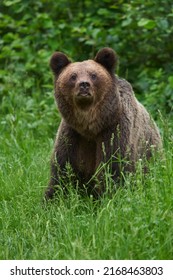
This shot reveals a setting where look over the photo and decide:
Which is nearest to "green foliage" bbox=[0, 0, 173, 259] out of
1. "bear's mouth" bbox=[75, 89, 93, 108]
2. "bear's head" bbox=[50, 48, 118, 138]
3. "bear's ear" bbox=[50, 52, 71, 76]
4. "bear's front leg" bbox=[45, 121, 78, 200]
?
"bear's front leg" bbox=[45, 121, 78, 200]

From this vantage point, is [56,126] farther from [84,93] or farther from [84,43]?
[84,93]

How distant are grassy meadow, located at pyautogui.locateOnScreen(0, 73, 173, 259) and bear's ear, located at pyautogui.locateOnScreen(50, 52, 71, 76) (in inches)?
43.5

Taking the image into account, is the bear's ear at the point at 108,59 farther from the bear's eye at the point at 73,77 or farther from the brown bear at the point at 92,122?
the bear's eye at the point at 73,77

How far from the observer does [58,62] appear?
22.0 ft

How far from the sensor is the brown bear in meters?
6.43

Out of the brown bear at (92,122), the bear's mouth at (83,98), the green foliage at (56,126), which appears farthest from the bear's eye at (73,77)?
the green foliage at (56,126)

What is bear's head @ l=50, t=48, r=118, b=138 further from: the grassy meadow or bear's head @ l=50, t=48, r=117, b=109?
the grassy meadow

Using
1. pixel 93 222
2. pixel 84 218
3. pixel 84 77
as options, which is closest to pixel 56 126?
pixel 84 77

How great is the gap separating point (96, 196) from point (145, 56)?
14.1 ft

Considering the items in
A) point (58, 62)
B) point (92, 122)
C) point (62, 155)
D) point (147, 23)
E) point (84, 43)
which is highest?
point (147, 23)

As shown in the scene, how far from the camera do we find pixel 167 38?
10.1 meters

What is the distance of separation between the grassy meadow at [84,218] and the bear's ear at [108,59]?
735 mm

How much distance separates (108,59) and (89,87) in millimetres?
447
